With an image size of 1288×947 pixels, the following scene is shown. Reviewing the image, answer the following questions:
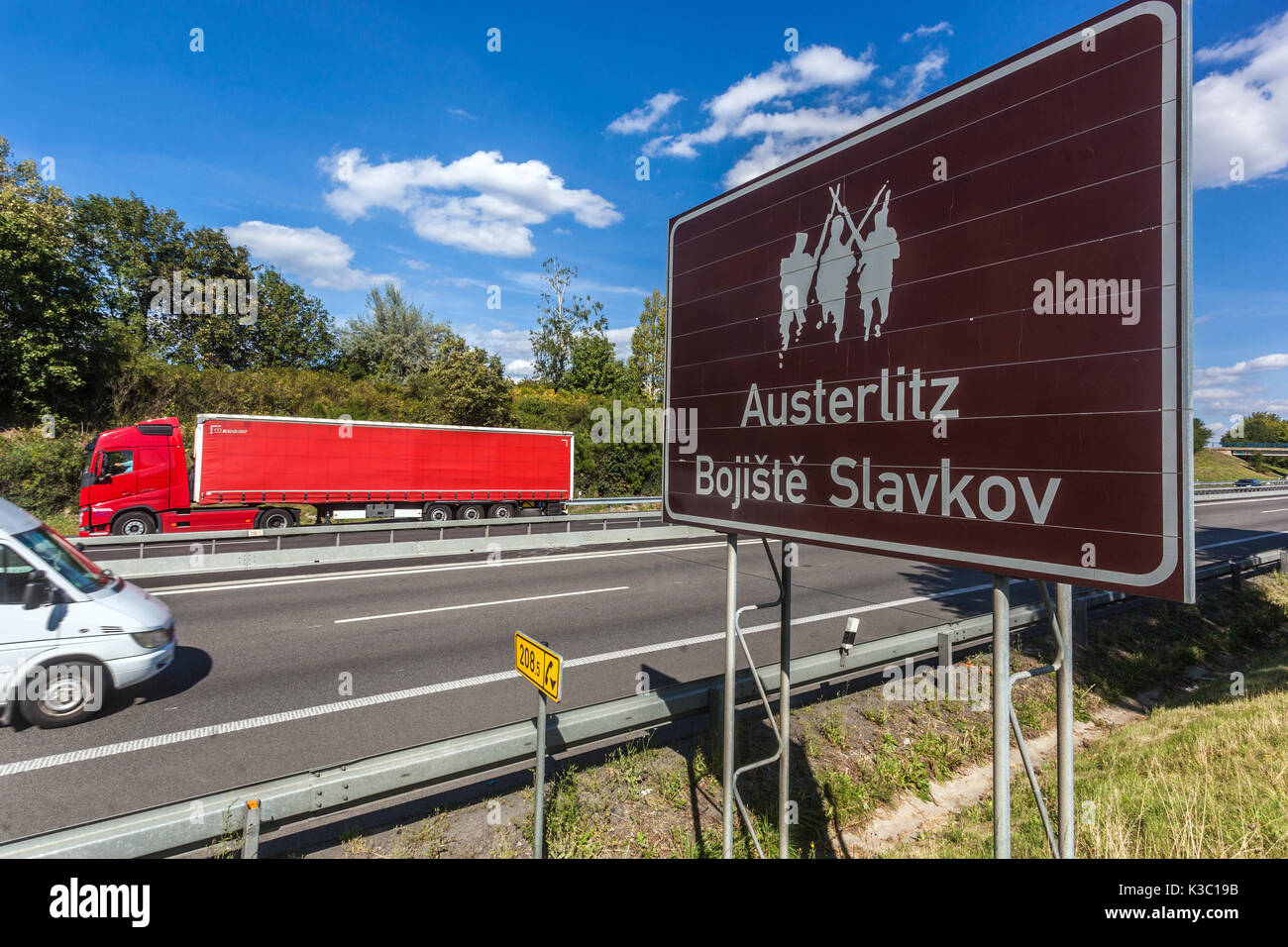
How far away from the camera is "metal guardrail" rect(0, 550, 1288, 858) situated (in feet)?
10.1

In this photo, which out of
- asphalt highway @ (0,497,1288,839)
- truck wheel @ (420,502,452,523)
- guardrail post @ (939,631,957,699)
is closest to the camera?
asphalt highway @ (0,497,1288,839)

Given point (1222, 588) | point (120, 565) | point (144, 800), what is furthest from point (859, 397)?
point (120, 565)

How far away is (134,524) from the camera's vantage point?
18.4 meters

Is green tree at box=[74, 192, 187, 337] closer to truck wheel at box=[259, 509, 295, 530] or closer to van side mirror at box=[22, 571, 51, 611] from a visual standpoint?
truck wheel at box=[259, 509, 295, 530]

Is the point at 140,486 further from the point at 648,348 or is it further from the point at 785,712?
the point at 648,348

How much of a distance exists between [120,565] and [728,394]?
14.9 meters

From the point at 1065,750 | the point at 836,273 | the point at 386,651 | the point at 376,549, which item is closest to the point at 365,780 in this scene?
the point at 1065,750

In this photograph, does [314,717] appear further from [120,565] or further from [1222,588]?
[1222,588]

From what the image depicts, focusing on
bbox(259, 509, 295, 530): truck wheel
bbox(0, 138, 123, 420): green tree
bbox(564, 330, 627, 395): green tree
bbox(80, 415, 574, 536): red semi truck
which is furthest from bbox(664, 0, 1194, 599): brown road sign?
bbox(564, 330, 627, 395): green tree

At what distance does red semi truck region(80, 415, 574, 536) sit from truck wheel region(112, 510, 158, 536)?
30 millimetres

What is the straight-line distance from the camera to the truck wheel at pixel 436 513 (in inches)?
950

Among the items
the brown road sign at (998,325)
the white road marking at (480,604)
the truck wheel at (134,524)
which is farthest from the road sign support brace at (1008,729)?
the truck wheel at (134,524)

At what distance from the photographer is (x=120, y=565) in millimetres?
12789
